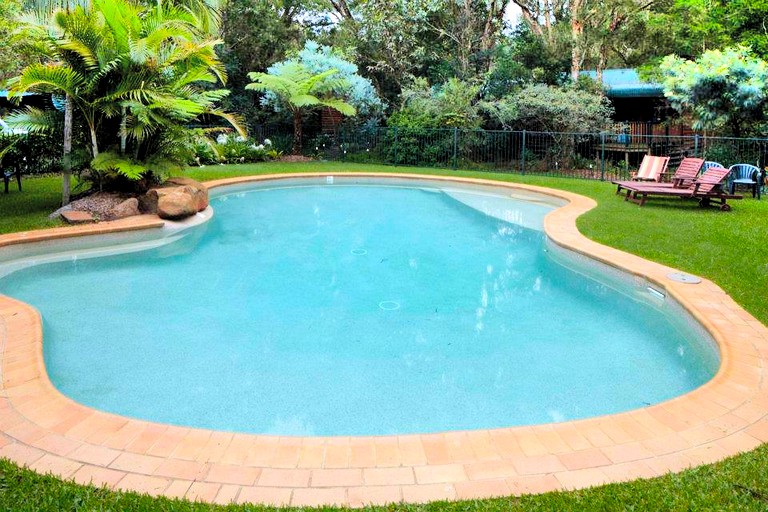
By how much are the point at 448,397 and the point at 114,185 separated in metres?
8.19

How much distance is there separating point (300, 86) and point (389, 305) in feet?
43.8

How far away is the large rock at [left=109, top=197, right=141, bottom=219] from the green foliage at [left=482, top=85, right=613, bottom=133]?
11.1m

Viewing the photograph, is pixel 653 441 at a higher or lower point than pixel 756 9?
lower

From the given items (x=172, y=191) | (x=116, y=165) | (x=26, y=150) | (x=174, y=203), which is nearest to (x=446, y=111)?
(x=172, y=191)

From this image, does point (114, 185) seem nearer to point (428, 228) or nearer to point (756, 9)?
point (428, 228)

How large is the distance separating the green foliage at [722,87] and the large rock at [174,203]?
38.8 feet

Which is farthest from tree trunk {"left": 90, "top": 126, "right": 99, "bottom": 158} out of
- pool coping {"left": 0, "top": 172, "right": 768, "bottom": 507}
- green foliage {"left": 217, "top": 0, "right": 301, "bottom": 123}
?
green foliage {"left": 217, "top": 0, "right": 301, "bottom": 123}

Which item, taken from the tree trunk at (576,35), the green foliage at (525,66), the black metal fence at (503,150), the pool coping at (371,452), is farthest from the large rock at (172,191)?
the tree trunk at (576,35)

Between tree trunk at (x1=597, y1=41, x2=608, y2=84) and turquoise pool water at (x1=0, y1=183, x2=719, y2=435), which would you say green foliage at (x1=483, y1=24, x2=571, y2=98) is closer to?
tree trunk at (x1=597, y1=41, x2=608, y2=84)

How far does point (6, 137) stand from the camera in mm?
10930

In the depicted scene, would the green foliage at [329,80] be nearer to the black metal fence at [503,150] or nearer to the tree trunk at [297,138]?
the tree trunk at [297,138]

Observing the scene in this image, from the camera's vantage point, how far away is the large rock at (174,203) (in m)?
9.50

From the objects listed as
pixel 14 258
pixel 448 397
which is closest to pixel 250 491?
pixel 448 397

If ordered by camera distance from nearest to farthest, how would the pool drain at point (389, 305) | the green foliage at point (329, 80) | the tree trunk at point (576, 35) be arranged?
the pool drain at point (389, 305), the green foliage at point (329, 80), the tree trunk at point (576, 35)
